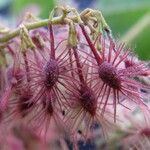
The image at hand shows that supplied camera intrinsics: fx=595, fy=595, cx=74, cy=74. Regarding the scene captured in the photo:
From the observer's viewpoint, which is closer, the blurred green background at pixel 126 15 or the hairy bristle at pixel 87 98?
the hairy bristle at pixel 87 98

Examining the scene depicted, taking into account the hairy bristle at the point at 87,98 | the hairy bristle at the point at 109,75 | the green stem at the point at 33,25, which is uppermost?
the green stem at the point at 33,25

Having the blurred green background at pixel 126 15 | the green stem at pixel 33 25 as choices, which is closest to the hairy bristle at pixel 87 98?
the green stem at pixel 33 25

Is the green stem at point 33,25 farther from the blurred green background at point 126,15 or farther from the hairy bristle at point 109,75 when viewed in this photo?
the blurred green background at point 126,15

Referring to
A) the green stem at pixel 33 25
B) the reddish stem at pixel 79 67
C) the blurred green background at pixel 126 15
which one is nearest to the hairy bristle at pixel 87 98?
the reddish stem at pixel 79 67

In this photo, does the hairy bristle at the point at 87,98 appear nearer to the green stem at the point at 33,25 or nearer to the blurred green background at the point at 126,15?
the green stem at the point at 33,25

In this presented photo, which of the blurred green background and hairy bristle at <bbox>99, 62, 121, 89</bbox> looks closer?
hairy bristle at <bbox>99, 62, 121, 89</bbox>

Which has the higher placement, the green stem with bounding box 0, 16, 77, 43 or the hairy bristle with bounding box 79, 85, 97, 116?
the green stem with bounding box 0, 16, 77, 43

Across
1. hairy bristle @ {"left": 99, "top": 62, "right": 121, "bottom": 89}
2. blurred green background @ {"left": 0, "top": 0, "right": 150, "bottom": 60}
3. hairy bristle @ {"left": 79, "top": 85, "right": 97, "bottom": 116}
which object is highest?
blurred green background @ {"left": 0, "top": 0, "right": 150, "bottom": 60}

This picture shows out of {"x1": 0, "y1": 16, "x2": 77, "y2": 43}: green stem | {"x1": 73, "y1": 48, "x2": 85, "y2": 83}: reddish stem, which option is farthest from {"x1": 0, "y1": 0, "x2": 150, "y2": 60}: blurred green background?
{"x1": 73, "y1": 48, "x2": 85, "y2": 83}: reddish stem

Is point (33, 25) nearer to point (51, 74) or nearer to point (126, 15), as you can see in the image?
point (51, 74)

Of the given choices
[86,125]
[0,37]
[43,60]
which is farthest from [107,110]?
[0,37]

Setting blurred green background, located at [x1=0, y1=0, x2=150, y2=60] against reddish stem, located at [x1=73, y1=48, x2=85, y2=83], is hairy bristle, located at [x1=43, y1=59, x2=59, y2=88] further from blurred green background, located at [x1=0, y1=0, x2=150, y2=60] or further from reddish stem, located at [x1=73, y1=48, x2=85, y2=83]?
blurred green background, located at [x1=0, y1=0, x2=150, y2=60]

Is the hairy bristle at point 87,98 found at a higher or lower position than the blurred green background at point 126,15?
lower
